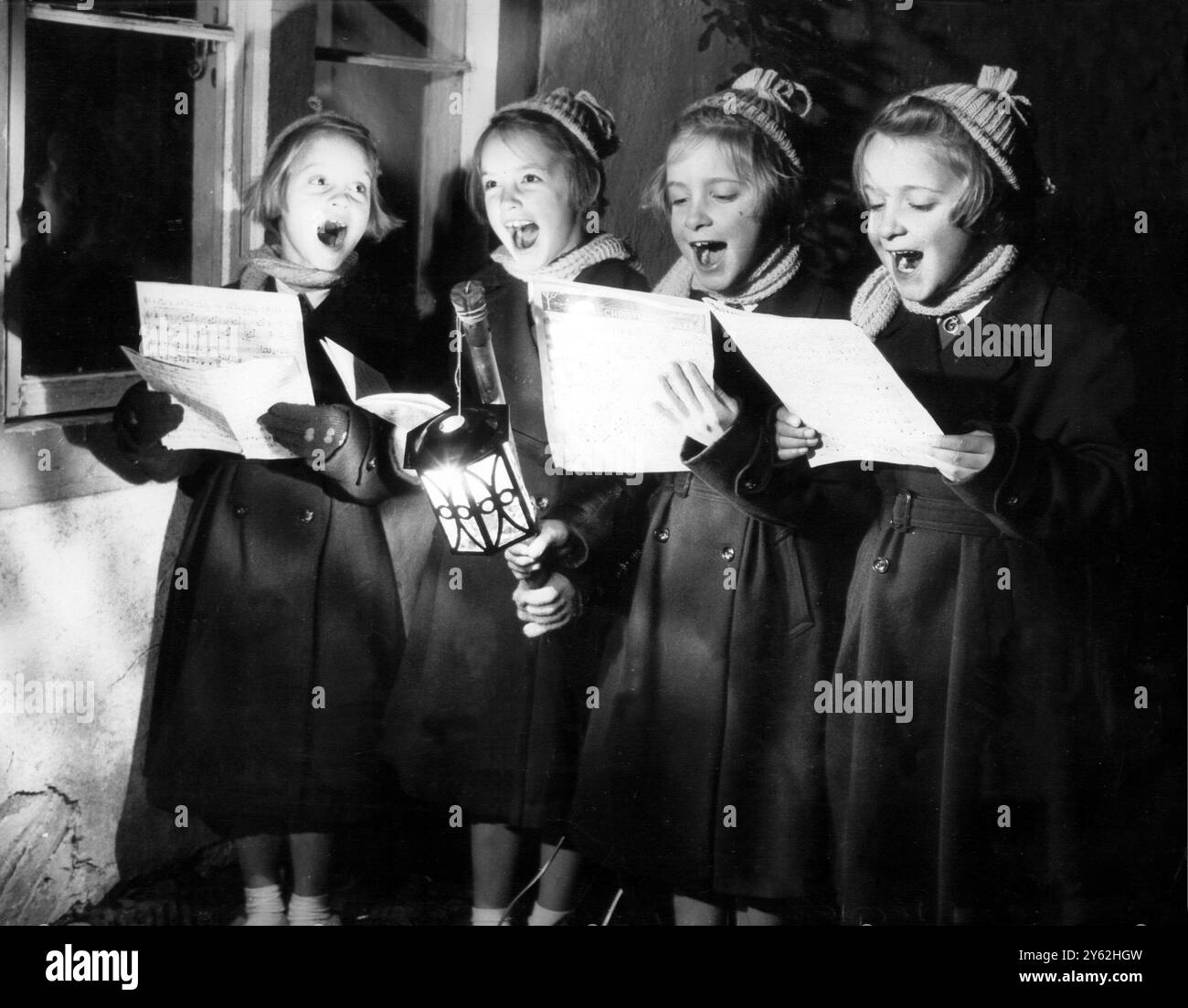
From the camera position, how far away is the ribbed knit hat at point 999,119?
2.79 metres

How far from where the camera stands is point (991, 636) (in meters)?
2.88

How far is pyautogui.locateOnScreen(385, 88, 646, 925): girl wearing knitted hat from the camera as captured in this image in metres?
2.87

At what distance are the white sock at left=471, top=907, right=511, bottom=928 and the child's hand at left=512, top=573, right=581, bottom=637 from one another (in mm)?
686

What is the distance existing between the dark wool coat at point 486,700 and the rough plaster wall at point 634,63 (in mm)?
1009

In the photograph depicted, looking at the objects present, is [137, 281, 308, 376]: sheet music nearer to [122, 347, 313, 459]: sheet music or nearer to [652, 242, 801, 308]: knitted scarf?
[122, 347, 313, 459]: sheet music

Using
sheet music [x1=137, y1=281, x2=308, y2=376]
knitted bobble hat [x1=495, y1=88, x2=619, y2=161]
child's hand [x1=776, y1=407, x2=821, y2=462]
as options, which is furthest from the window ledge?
child's hand [x1=776, y1=407, x2=821, y2=462]

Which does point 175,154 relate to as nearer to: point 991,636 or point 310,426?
point 310,426

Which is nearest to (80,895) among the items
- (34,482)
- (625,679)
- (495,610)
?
(34,482)

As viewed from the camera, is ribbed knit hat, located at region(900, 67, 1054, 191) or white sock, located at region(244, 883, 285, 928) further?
white sock, located at region(244, 883, 285, 928)

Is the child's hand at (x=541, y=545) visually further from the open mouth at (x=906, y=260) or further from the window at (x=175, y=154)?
the open mouth at (x=906, y=260)

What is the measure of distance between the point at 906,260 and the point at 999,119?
0.37m

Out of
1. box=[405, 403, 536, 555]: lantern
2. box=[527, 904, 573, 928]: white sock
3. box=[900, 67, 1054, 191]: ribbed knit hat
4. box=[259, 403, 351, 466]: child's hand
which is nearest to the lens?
box=[405, 403, 536, 555]: lantern

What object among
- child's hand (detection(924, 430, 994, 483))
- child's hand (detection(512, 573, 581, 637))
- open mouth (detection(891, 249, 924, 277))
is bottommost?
child's hand (detection(512, 573, 581, 637))

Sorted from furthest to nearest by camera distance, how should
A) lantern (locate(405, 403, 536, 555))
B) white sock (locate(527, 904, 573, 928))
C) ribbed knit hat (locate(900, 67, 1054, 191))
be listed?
white sock (locate(527, 904, 573, 928)) < ribbed knit hat (locate(900, 67, 1054, 191)) < lantern (locate(405, 403, 536, 555))
